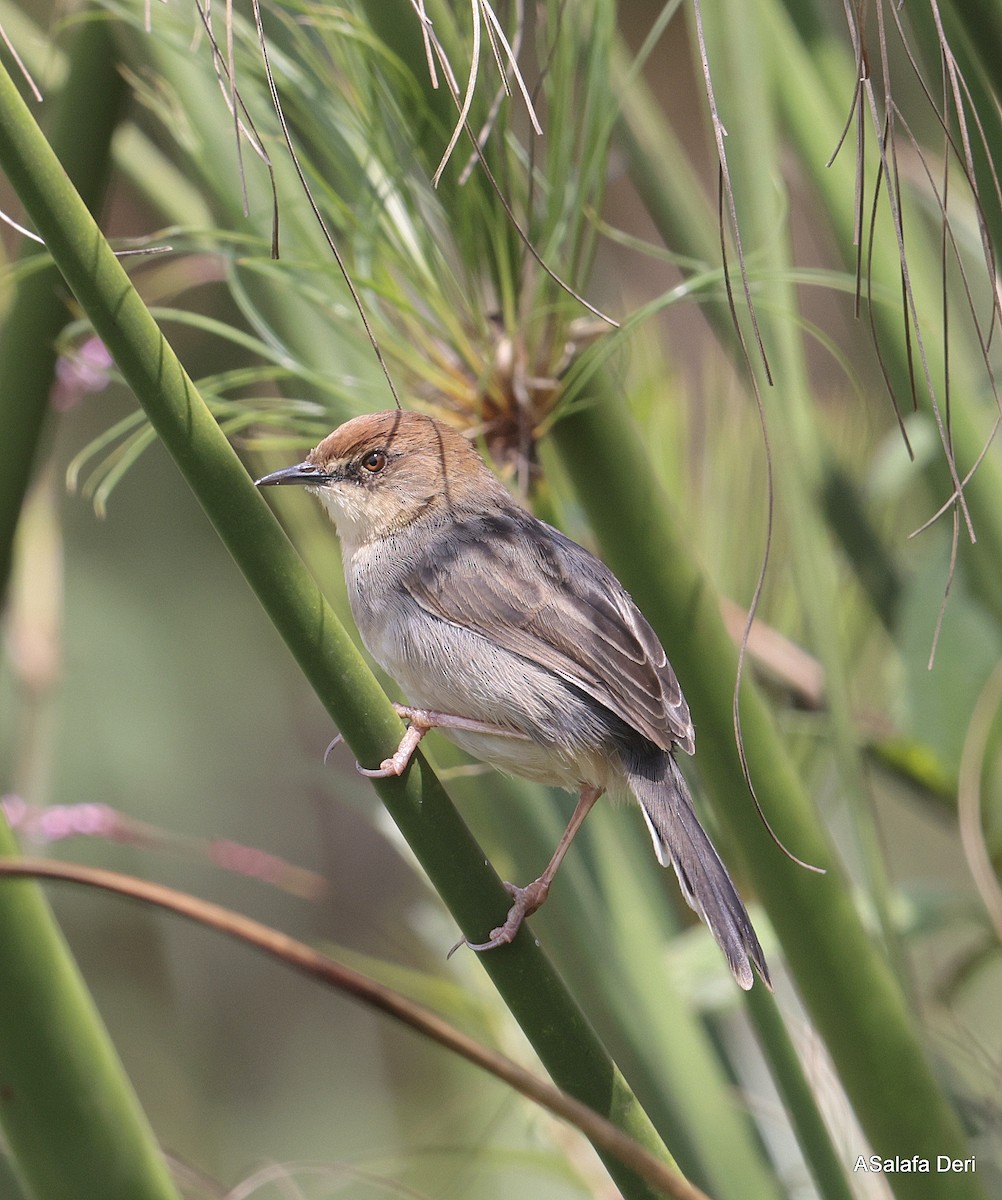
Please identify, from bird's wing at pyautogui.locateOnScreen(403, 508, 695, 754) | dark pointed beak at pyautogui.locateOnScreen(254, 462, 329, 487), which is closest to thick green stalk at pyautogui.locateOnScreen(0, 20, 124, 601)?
dark pointed beak at pyautogui.locateOnScreen(254, 462, 329, 487)

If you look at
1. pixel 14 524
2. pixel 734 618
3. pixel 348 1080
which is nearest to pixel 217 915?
pixel 14 524

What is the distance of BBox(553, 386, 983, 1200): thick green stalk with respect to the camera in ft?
4.22

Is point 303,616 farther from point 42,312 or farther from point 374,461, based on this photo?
point 374,461

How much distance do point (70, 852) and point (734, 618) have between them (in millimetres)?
2864

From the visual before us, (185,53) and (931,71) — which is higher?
(185,53)

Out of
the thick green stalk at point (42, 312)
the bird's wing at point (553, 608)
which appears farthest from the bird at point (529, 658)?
the thick green stalk at point (42, 312)

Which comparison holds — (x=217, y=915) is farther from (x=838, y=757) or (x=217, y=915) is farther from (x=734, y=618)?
(x=734, y=618)

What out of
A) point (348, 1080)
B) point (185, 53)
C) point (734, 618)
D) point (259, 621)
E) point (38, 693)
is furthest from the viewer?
point (259, 621)

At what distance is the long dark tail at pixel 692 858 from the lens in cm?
133

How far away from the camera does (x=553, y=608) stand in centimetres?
175

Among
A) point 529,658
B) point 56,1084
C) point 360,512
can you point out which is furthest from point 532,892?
point 360,512

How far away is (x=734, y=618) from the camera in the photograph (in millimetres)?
2080

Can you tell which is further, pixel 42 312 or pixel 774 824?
pixel 42 312

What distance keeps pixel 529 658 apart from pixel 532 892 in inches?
15.6
